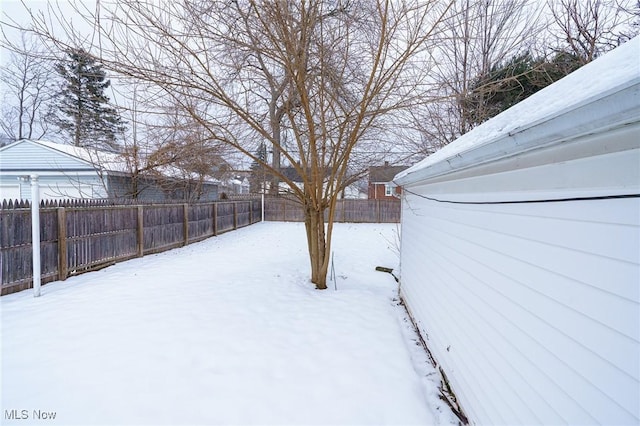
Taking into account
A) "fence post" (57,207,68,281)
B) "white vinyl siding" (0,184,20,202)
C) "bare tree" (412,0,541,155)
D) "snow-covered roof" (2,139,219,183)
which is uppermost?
"bare tree" (412,0,541,155)

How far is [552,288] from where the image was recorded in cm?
137

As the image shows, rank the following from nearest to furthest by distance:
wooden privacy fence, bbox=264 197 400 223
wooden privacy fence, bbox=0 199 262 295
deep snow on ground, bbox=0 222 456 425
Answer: deep snow on ground, bbox=0 222 456 425
wooden privacy fence, bbox=0 199 262 295
wooden privacy fence, bbox=264 197 400 223

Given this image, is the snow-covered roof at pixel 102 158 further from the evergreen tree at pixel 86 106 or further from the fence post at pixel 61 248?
the fence post at pixel 61 248

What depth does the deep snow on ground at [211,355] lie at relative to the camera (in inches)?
88.7

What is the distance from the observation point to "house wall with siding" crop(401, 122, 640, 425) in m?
1.03

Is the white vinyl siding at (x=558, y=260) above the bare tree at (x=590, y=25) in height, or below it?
below

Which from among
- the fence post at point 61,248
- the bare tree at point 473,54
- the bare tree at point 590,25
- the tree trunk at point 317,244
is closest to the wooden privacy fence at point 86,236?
the fence post at point 61,248

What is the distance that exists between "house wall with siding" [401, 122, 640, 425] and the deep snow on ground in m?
0.84

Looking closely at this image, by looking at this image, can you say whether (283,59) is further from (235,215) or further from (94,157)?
→ (235,215)

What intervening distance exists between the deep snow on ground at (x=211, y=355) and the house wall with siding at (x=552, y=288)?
0.84 metres

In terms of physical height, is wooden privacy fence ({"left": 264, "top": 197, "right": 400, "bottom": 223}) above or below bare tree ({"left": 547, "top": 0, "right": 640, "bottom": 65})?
below

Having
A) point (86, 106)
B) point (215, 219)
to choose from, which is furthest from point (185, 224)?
point (86, 106)

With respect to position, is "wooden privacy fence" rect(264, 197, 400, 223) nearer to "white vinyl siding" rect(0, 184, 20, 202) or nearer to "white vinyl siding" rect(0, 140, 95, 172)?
"white vinyl siding" rect(0, 140, 95, 172)

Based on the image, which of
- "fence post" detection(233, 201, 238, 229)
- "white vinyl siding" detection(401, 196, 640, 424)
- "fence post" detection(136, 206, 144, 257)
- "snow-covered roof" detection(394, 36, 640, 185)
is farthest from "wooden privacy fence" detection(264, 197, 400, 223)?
"snow-covered roof" detection(394, 36, 640, 185)
